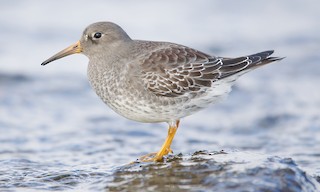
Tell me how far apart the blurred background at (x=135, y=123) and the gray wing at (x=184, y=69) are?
47.4 inches

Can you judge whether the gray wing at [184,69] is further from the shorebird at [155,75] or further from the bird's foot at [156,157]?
the bird's foot at [156,157]

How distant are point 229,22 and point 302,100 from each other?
682cm

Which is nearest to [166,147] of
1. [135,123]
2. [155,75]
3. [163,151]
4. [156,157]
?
[163,151]

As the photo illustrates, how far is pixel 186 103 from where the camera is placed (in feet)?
24.8

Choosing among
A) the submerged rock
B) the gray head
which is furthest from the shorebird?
the submerged rock

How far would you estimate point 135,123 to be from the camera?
1138 cm

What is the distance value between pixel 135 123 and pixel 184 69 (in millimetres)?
3873

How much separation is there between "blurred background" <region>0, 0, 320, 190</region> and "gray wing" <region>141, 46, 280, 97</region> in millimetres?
1204

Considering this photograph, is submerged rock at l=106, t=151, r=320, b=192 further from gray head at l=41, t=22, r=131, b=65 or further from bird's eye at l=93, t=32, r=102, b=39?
bird's eye at l=93, t=32, r=102, b=39

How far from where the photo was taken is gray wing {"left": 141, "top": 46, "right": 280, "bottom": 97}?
750 cm

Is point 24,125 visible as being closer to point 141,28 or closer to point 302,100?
point 302,100

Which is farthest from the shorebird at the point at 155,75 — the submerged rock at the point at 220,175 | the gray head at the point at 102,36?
the submerged rock at the point at 220,175

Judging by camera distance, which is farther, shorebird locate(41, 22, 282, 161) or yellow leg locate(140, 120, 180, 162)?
shorebird locate(41, 22, 282, 161)

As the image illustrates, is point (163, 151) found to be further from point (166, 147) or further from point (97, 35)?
point (97, 35)
